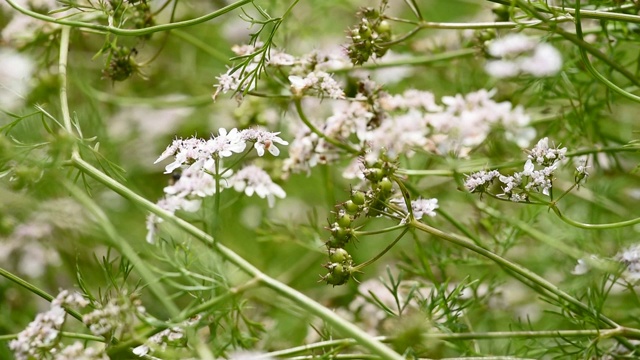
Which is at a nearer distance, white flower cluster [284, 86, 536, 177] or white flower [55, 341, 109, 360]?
white flower [55, 341, 109, 360]

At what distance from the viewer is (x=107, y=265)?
1.02m

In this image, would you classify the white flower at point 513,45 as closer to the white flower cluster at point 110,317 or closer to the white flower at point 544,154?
the white flower at point 544,154

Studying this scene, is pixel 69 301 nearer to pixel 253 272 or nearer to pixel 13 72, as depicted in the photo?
pixel 253 272

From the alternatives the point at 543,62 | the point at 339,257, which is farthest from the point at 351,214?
the point at 543,62

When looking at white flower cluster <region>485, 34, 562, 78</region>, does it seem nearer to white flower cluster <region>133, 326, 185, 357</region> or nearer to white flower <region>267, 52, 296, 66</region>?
white flower <region>267, 52, 296, 66</region>

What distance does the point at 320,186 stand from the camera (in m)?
1.97

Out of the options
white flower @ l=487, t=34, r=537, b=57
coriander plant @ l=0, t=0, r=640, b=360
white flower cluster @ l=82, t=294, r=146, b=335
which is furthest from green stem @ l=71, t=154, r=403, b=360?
white flower @ l=487, t=34, r=537, b=57

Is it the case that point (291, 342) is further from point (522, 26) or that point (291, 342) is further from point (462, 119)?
point (522, 26)

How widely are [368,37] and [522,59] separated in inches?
19.9

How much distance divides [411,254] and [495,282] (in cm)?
48

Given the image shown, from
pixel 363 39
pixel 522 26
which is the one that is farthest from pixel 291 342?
pixel 522 26

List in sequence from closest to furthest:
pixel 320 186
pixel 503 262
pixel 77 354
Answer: pixel 77 354, pixel 503 262, pixel 320 186

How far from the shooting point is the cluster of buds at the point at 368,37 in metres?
1.08

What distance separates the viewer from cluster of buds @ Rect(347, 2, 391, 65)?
1.08 m
